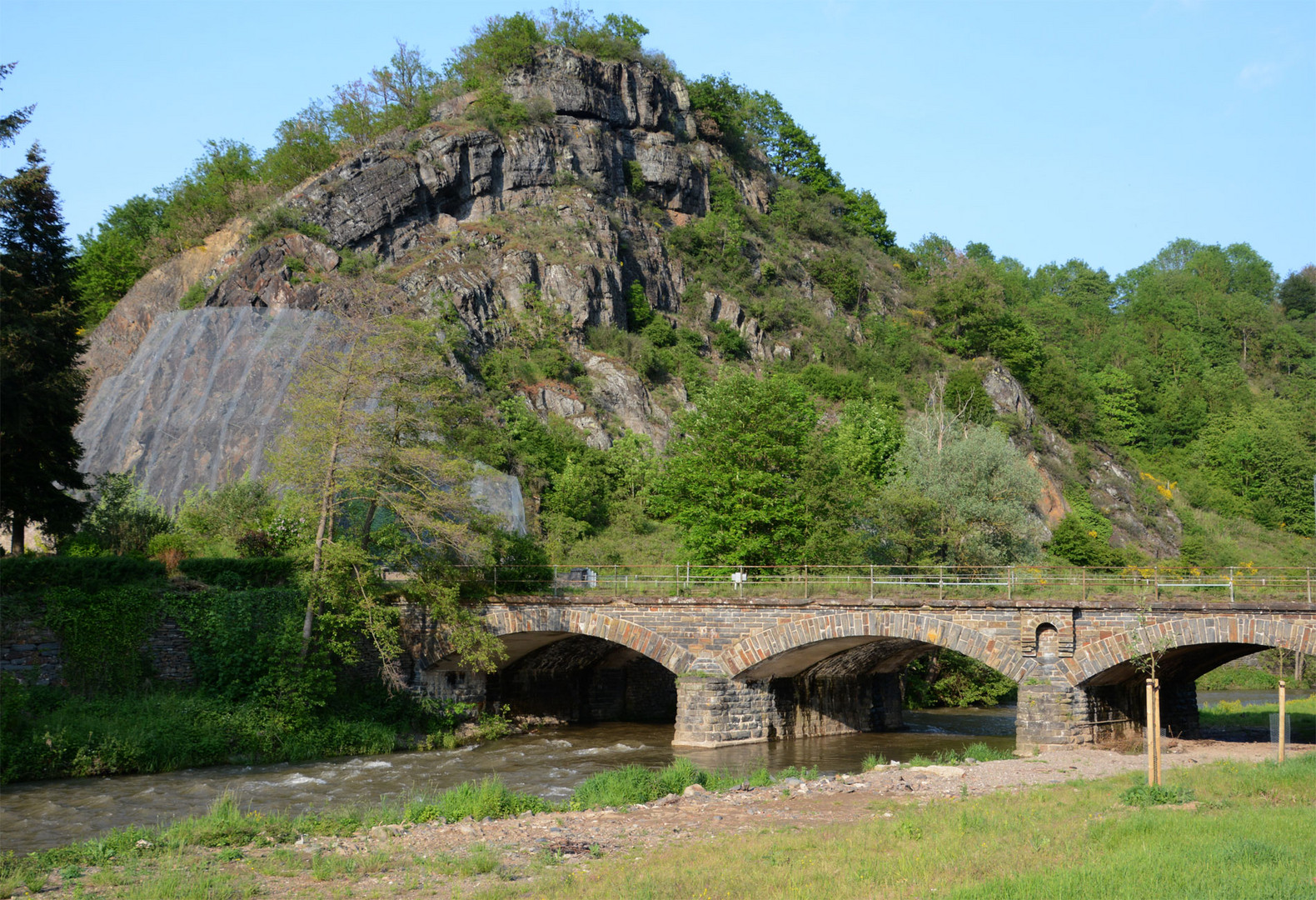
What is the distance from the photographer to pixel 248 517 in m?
35.7

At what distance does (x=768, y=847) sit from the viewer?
15.3 m

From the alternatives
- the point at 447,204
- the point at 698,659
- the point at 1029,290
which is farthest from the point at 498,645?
the point at 1029,290

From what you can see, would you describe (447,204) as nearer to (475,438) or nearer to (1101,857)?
(475,438)

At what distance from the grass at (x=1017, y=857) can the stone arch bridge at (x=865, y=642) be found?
7122 millimetres

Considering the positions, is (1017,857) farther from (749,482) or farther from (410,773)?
(749,482)

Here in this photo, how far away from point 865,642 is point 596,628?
26.8 ft

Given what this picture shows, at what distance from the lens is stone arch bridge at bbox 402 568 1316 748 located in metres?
27.2

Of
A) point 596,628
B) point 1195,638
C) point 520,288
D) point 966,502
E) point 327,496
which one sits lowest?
point 596,628

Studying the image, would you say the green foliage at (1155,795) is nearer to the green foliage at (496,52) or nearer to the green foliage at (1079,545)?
the green foliage at (1079,545)

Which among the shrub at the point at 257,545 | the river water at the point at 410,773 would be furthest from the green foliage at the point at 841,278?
the shrub at the point at 257,545

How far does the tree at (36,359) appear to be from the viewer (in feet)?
90.9

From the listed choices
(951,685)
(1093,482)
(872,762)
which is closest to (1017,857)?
(872,762)

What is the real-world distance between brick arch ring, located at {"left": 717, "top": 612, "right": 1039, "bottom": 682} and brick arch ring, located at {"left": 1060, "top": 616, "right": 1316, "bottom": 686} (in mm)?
1203

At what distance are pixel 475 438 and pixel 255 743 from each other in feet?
37.7
